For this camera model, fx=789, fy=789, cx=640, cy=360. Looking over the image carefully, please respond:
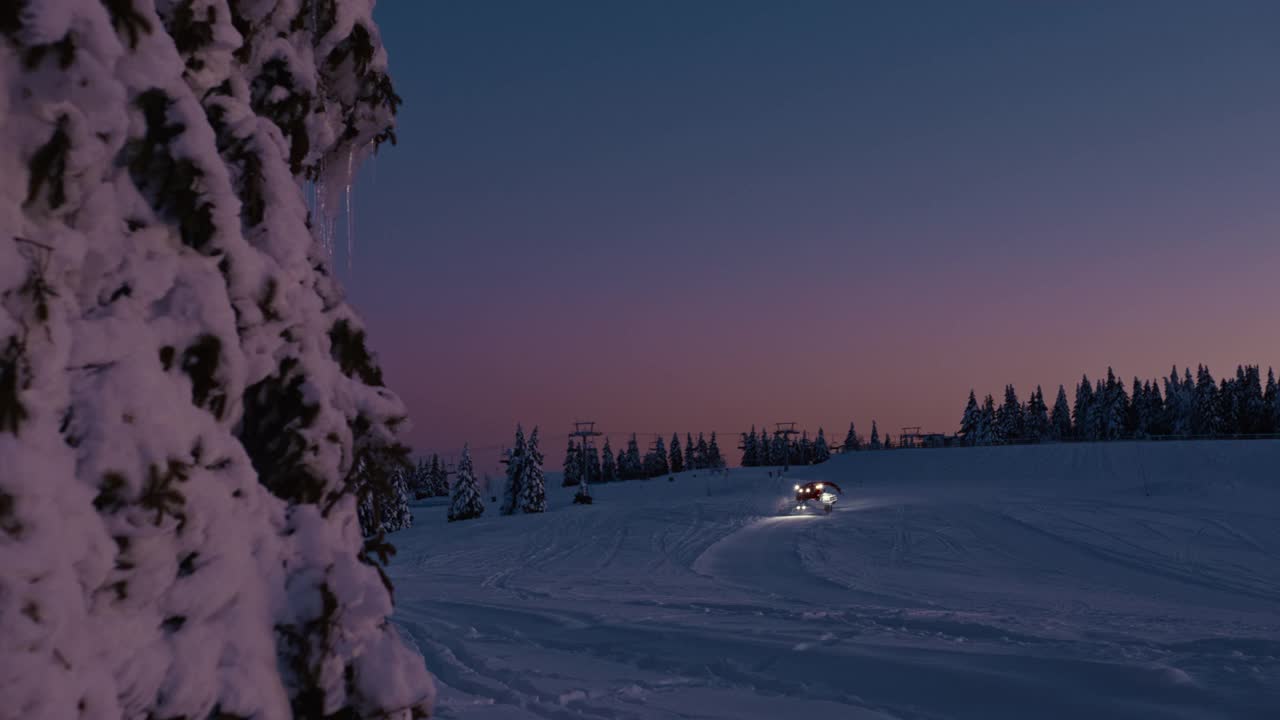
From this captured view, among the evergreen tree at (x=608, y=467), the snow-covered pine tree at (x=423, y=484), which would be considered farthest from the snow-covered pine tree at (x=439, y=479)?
the evergreen tree at (x=608, y=467)

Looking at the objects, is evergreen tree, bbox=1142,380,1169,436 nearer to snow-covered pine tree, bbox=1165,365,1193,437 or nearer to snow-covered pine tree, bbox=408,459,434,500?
snow-covered pine tree, bbox=1165,365,1193,437

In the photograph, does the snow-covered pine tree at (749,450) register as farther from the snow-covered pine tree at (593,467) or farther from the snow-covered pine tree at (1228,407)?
the snow-covered pine tree at (1228,407)

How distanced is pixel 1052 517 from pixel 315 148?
25.3 m

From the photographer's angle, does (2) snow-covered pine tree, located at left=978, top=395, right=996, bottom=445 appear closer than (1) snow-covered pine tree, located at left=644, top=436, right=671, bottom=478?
Yes

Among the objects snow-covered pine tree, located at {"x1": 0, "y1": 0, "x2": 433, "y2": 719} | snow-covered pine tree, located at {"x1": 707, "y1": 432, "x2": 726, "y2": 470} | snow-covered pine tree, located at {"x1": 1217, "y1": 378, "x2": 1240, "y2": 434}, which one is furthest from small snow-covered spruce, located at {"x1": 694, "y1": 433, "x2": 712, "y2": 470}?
snow-covered pine tree, located at {"x1": 0, "y1": 0, "x2": 433, "y2": 719}

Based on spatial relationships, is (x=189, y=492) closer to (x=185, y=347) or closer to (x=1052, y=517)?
(x=185, y=347)

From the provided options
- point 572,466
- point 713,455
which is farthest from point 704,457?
point 572,466

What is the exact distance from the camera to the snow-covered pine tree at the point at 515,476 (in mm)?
57594

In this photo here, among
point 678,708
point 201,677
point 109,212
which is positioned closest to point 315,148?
point 109,212

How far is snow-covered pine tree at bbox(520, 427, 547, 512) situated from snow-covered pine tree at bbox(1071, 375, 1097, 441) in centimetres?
6737

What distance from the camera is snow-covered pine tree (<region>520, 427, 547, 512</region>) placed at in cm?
5675

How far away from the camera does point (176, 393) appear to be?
93.3 inches

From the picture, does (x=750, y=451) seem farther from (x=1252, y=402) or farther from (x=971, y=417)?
(x=1252, y=402)

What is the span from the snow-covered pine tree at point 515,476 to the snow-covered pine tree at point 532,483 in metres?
0.21
